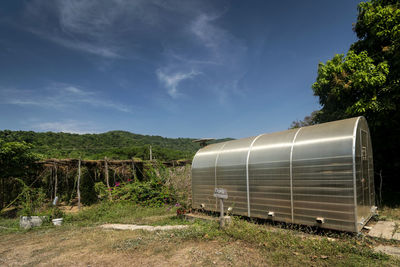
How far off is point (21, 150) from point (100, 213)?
530cm

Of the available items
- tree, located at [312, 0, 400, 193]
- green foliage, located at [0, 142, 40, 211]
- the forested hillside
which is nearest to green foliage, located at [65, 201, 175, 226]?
green foliage, located at [0, 142, 40, 211]

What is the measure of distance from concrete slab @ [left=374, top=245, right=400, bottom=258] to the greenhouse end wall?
47cm

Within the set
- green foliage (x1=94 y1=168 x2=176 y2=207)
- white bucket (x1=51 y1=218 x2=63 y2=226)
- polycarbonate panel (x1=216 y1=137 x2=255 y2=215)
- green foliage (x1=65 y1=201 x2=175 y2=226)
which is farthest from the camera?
green foliage (x1=94 y1=168 x2=176 y2=207)

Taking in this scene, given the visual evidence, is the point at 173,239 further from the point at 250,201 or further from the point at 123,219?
the point at 123,219

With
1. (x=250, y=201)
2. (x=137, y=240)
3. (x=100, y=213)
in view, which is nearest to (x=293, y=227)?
(x=250, y=201)

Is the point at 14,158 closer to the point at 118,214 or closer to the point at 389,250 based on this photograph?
the point at 118,214

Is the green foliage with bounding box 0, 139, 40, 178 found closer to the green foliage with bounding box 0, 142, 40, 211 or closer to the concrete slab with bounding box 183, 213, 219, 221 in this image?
the green foliage with bounding box 0, 142, 40, 211

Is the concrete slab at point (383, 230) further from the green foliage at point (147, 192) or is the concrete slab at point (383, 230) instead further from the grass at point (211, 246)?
the green foliage at point (147, 192)

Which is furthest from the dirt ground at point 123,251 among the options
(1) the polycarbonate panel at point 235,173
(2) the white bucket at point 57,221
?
(1) the polycarbonate panel at point 235,173

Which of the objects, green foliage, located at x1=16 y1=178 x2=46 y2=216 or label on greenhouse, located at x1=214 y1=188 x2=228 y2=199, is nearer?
label on greenhouse, located at x1=214 y1=188 x2=228 y2=199

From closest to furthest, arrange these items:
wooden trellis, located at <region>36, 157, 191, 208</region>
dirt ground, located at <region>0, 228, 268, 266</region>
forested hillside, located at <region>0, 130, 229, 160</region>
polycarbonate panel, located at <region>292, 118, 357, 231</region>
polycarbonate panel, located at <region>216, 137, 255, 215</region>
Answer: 1. dirt ground, located at <region>0, 228, 268, 266</region>
2. polycarbonate panel, located at <region>292, 118, 357, 231</region>
3. polycarbonate panel, located at <region>216, 137, 255, 215</region>
4. wooden trellis, located at <region>36, 157, 191, 208</region>
5. forested hillside, located at <region>0, 130, 229, 160</region>

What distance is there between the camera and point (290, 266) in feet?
13.0

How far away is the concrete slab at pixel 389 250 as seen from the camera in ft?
14.1

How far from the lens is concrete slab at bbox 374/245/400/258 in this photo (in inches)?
169
